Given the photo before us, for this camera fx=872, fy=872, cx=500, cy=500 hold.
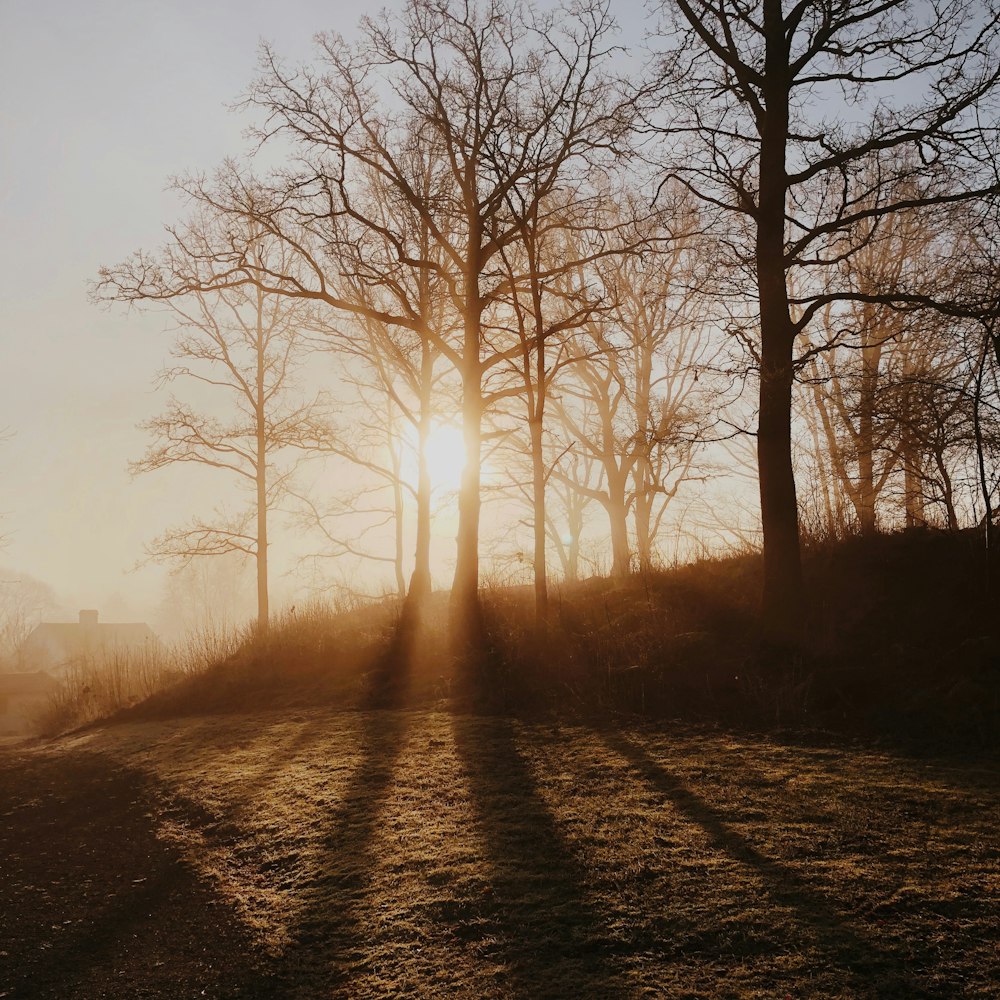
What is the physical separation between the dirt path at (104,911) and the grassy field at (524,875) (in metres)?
0.02

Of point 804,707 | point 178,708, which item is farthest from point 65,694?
point 804,707

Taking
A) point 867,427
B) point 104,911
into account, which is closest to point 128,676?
point 104,911

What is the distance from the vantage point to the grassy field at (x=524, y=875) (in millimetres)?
3707

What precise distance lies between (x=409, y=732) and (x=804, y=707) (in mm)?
3709

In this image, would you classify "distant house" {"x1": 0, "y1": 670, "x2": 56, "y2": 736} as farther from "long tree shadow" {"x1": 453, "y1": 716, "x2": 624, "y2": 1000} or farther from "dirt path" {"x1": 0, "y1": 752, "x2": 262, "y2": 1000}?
"long tree shadow" {"x1": 453, "y1": 716, "x2": 624, "y2": 1000}

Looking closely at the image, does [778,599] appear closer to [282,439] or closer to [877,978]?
[877,978]

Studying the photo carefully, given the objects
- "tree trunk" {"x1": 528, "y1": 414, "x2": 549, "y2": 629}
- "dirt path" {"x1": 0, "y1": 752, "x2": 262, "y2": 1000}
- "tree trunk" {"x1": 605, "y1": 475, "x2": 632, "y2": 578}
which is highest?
"tree trunk" {"x1": 605, "y1": 475, "x2": 632, "y2": 578}

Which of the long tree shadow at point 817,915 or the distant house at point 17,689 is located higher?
the distant house at point 17,689

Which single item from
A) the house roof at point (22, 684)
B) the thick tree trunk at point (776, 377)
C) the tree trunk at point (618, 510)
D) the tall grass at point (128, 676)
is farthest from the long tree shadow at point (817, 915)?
the house roof at point (22, 684)

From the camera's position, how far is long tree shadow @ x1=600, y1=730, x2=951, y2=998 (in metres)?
3.36

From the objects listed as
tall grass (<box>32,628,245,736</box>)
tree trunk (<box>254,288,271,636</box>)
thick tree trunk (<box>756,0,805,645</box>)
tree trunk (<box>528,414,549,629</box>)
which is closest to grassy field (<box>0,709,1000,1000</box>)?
thick tree trunk (<box>756,0,805,645</box>)

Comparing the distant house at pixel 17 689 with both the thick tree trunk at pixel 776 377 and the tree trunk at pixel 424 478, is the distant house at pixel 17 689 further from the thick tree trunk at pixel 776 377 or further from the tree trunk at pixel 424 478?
the thick tree trunk at pixel 776 377

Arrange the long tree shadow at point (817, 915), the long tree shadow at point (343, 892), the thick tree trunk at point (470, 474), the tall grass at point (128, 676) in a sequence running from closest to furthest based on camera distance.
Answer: the long tree shadow at point (817, 915) < the long tree shadow at point (343, 892) < the thick tree trunk at point (470, 474) < the tall grass at point (128, 676)

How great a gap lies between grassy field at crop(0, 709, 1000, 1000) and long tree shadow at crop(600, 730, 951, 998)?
12 mm
